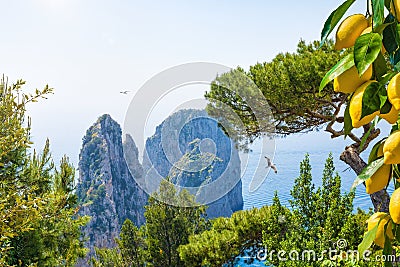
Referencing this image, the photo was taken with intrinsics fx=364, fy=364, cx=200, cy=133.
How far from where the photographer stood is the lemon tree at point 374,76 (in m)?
0.20

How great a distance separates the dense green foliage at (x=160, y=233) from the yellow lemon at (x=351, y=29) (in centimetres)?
486

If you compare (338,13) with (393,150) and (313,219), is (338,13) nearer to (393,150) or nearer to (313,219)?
(393,150)

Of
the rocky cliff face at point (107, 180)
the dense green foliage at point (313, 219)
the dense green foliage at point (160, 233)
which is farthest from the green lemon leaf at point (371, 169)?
the rocky cliff face at point (107, 180)

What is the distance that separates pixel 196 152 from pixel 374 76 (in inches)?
135

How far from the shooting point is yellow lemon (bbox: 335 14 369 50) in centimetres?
23

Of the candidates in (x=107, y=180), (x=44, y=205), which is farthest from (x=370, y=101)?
(x=107, y=180)

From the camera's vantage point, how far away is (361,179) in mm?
242

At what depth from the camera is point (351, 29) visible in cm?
23

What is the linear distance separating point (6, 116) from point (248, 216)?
8.14ft

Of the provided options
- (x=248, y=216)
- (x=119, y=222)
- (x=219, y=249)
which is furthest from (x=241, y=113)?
(x=119, y=222)

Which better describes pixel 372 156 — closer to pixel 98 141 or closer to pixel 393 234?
pixel 393 234

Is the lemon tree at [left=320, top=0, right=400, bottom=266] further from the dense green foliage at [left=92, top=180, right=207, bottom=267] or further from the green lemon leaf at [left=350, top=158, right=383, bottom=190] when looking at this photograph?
the dense green foliage at [left=92, top=180, right=207, bottom=267]

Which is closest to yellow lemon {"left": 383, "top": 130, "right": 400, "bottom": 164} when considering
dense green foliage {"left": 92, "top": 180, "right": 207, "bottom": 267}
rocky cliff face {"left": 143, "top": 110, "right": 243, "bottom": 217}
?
rocky cliff face {"left": 143, "top": 110, "right": 243, "bottom": 217}

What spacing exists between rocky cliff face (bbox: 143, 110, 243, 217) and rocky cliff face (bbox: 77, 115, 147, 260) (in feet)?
42.8
